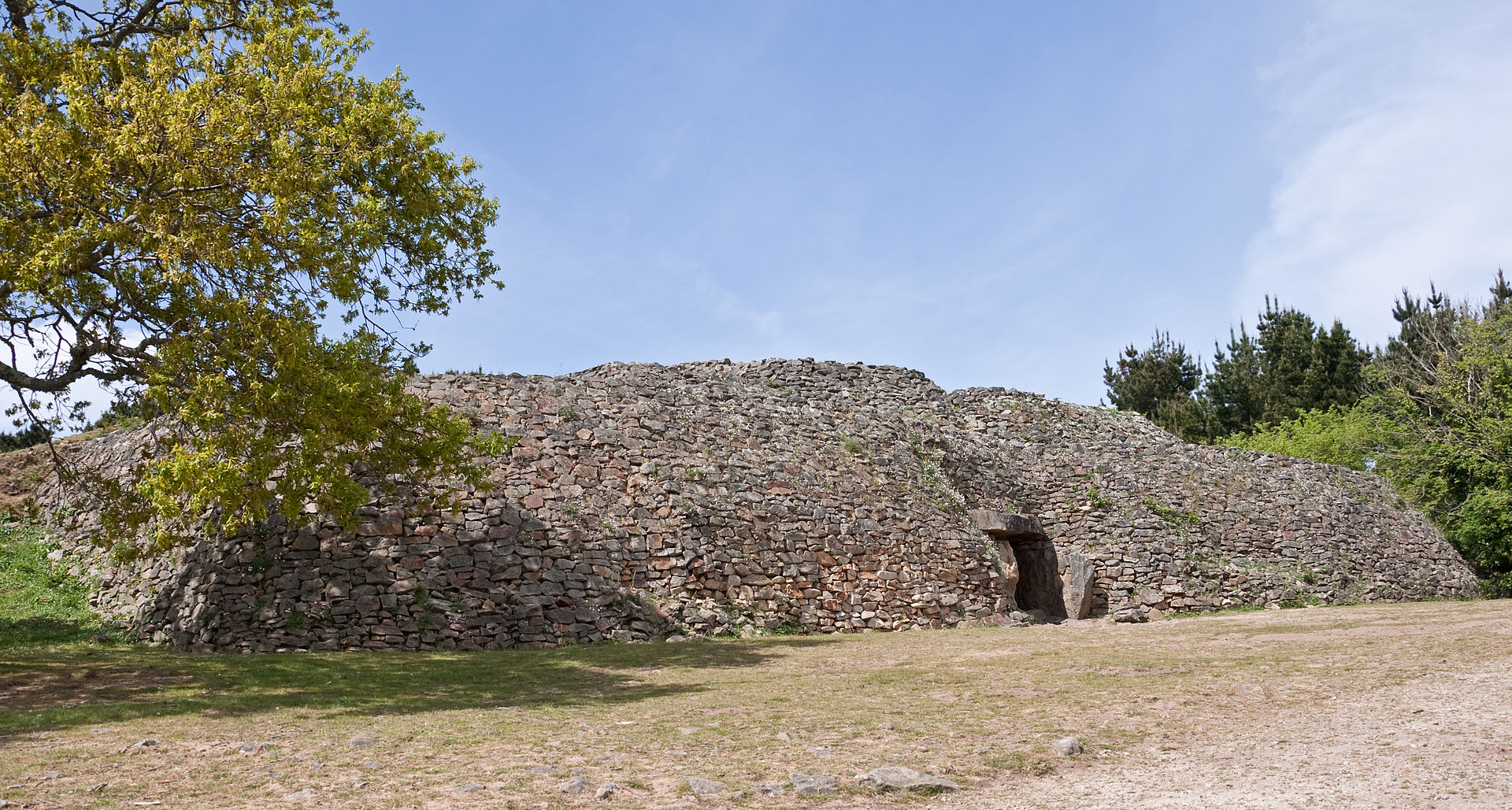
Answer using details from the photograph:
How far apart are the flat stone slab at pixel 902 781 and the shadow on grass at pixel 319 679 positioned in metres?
4.80

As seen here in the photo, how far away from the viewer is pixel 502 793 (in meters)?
5.82

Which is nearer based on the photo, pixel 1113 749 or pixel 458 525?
pixel 1113 749

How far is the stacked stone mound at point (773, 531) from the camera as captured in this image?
52.5 feet

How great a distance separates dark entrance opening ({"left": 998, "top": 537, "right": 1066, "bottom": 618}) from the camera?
23500 mm

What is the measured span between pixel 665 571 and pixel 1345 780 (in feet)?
43.8

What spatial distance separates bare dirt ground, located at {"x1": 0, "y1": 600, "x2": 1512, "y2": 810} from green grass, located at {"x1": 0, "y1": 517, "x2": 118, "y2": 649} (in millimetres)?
1784

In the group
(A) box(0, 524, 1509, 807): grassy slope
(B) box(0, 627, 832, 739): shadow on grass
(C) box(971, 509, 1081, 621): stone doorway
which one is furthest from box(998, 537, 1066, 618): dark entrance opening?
(B) box(0, 627, 832, 739): shadow on grass

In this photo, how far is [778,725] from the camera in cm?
829

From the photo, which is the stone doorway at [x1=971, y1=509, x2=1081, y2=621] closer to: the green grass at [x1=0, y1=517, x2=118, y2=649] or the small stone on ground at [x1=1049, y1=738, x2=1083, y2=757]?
the small stone on ground at [x1=1049, y1=738, x2=1083, y2=757]

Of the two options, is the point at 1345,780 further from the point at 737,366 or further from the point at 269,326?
the point at 737,366

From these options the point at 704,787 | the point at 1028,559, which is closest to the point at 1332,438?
the point at 1028,559

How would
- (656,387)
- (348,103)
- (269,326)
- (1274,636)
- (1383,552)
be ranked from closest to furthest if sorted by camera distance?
(269,326) → (348,103) → (1274,636) → (656,387) → (1383,552)

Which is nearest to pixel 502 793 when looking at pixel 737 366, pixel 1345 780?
pixel 1345 780

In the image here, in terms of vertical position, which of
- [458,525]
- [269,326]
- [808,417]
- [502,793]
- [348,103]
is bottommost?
[502,793]
